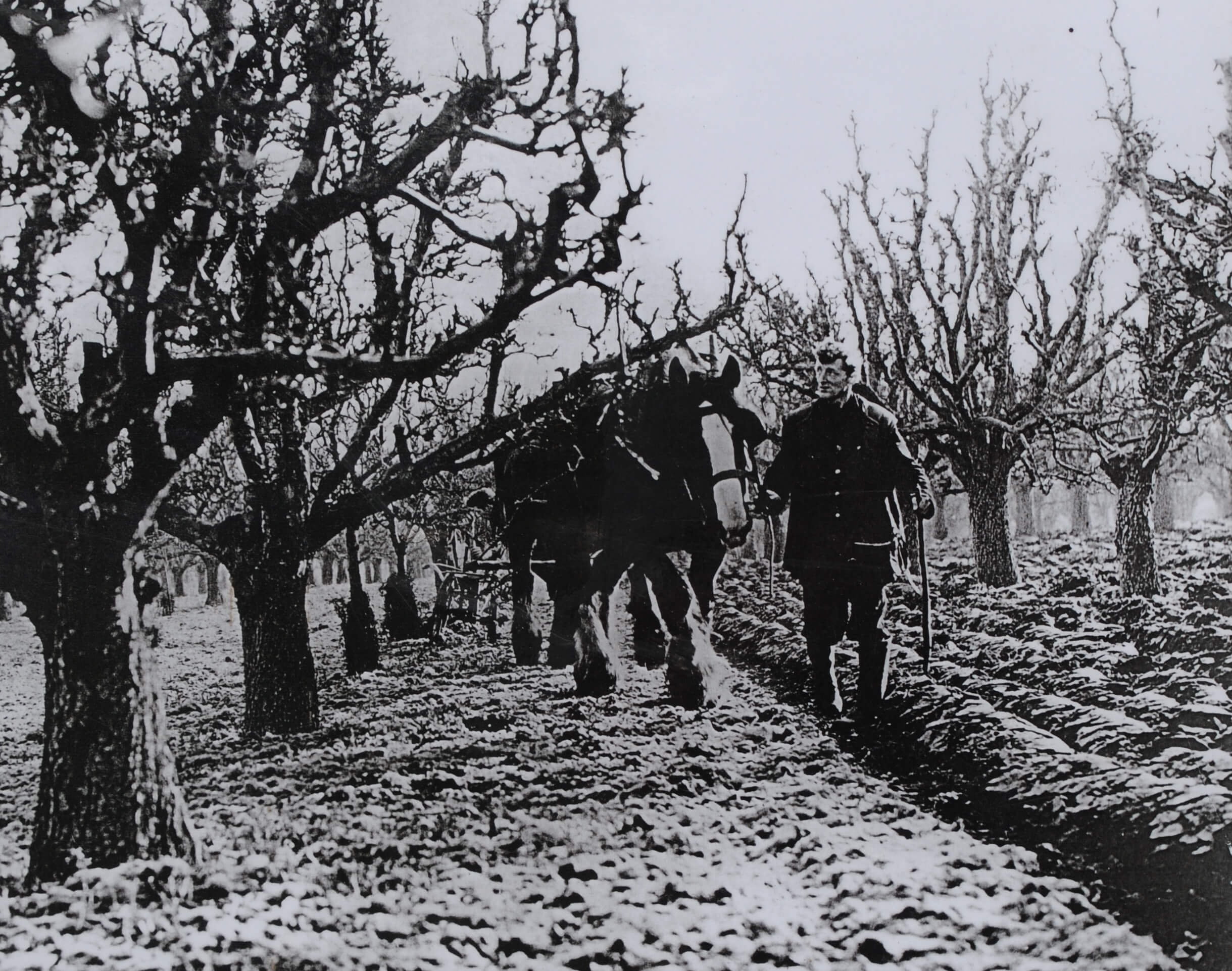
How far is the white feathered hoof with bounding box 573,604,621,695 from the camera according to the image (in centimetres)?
379

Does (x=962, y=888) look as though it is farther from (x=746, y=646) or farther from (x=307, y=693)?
(x=307, y=693)

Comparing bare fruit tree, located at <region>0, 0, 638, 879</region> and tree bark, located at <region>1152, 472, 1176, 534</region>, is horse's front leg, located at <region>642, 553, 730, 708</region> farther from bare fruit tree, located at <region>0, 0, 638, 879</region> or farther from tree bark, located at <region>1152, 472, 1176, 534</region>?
tree bark, located at <region>1152, 472, 1176, 534</region>

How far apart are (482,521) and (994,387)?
502 cm

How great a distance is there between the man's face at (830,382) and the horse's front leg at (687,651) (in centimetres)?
113

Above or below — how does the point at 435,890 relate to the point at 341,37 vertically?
below

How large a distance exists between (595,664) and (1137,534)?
Answer: 6.10 m

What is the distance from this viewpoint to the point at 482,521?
170 inches

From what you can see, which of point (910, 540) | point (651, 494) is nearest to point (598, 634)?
point (651, 494)

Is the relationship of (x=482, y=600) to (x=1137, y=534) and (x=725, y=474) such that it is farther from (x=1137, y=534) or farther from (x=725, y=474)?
(x=1137, y=534)

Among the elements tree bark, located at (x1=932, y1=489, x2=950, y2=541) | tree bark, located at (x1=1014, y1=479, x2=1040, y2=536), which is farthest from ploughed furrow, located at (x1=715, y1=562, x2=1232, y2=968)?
tree bark, located at (x1=1014, y1=479, x2=1040, y2=536)

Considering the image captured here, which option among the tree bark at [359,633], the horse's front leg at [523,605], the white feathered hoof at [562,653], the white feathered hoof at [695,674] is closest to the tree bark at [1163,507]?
the white feathered hoof at [695,674]

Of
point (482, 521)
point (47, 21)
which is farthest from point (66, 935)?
point (47, 21)

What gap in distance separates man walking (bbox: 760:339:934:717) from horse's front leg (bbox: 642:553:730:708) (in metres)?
0.49

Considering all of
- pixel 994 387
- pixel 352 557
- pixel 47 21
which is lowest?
pixel 352 557
